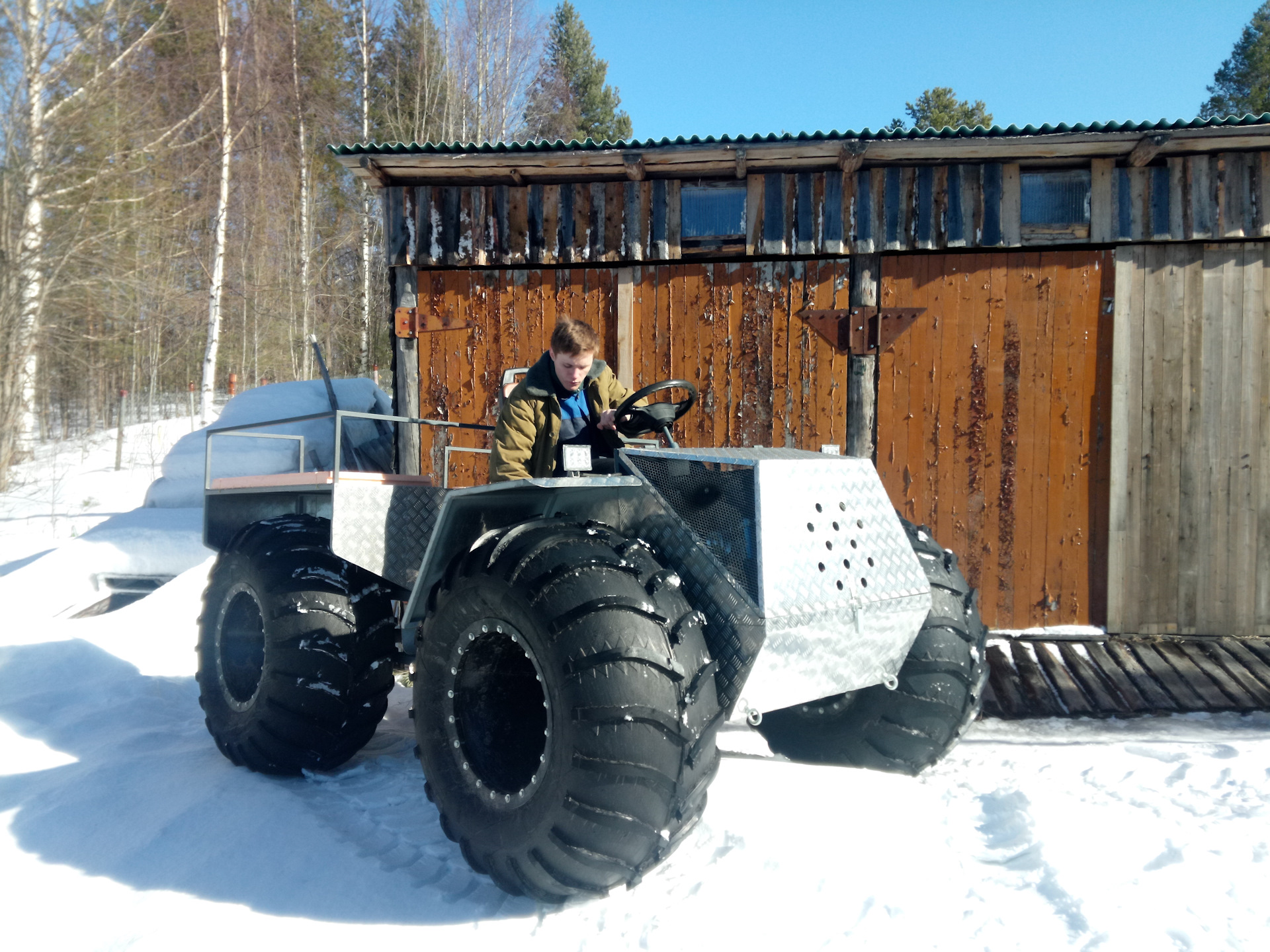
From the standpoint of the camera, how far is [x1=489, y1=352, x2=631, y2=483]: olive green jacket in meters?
3.07

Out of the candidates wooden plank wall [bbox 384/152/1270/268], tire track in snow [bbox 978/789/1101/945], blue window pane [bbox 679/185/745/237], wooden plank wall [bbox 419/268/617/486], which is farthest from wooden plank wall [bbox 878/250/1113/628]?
tire track in snow [bbox 978/789/1101/945]

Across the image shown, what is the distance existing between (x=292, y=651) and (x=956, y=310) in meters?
5.59

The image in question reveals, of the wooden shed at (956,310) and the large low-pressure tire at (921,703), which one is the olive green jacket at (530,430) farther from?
the wooden shed at (956,310)

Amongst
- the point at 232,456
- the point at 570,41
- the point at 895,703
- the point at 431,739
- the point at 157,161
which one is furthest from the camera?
the point at 570,41

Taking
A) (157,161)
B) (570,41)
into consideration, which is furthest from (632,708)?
(570,41)

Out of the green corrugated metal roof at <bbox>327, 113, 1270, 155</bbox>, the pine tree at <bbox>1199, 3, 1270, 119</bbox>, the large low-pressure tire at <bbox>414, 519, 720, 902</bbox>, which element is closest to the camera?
the large low-pressure tire at <bbox>414, 519, 720, 902</bbox>

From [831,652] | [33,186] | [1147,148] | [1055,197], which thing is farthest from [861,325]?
[33,186]

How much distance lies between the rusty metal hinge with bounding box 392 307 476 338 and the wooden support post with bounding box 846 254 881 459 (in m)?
3.22

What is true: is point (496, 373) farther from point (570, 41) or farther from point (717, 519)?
point (570, 41)

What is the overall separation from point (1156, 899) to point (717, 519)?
4.96ft

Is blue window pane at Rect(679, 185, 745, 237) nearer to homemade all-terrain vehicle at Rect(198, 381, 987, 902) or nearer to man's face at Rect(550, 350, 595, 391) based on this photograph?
man's face at Rect(550, 350, 595, 391)

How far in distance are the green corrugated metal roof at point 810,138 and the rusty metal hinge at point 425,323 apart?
131 centimetres

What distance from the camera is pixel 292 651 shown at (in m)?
3.10

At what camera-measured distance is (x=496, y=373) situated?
6984 mm
